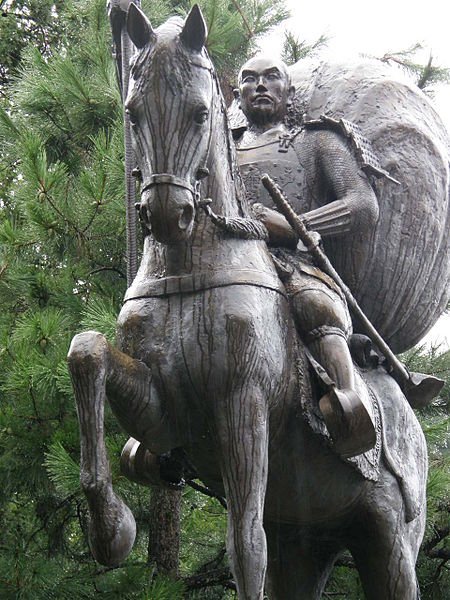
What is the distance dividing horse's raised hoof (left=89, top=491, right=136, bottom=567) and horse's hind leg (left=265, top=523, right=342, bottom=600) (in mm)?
959

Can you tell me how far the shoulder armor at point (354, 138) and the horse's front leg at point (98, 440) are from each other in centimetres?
124

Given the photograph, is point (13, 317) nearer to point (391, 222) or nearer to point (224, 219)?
point (391, 222)

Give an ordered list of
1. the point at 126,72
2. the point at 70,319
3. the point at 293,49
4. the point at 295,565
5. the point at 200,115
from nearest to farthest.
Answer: the point at 200,115
the point at 126,72
the point at 295,565
the point at 70,319
the point at 293,49

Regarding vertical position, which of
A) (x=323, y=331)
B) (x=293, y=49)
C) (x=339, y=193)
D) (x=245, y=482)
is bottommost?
(x=245, y=482)

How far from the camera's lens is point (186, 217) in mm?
2494

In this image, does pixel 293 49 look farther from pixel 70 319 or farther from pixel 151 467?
pixel 151 467

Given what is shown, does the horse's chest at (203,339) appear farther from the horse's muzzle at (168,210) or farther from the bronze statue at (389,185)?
the bronze statue at (389,185)

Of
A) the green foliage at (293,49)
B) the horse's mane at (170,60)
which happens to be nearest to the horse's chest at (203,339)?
the horse's mane at (170,60)

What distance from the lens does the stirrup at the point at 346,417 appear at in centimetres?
280

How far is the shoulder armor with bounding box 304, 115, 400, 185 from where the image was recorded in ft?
11.2

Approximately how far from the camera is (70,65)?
19.6 ft

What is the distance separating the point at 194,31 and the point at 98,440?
105 centimetres

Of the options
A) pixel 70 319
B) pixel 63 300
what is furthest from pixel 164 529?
pixel 63 300

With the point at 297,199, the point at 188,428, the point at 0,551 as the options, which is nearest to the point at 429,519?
the point at 0,551
